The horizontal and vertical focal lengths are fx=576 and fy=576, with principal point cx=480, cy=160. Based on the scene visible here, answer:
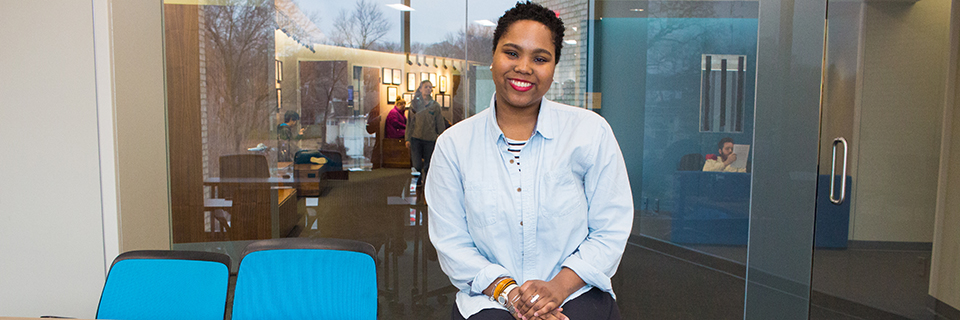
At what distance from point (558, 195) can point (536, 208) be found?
0.08m

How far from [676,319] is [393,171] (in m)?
1.93

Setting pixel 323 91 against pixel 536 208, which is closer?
pixel 536 208

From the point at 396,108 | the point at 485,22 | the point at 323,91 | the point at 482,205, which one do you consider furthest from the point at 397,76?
the point at 482,205

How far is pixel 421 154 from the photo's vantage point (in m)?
3.54

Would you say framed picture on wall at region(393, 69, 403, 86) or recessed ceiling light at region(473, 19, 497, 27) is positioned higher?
recessed ceiling light at region(473, 19, 497, 27)

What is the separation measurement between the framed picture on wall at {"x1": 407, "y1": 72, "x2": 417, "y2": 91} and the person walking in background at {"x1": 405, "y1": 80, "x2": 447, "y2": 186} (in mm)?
36

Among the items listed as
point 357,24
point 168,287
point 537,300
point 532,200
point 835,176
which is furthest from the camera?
point 357,24

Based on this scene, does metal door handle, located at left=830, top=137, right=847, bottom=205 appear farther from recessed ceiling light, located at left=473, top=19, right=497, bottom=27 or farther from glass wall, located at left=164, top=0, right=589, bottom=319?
recessed ceiling light, located at left=473, top=19, right=497, bottom=27

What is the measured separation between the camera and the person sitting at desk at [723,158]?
3.30 m


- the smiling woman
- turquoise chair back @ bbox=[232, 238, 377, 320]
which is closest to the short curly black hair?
the smiling woman

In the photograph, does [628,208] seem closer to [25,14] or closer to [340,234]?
[340,234]

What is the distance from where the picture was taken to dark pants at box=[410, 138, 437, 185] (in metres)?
3.53

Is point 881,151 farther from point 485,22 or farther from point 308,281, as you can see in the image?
point 308,281

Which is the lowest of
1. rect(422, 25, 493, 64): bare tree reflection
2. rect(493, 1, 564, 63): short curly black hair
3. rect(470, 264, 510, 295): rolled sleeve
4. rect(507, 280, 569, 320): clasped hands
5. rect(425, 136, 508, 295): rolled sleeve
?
rect(507, 280, 569, 320): clasped hands
